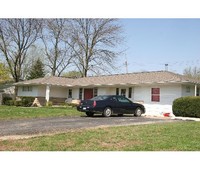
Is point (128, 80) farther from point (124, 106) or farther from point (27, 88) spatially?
point (27, 88)

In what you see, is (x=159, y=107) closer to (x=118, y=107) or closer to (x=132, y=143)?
(x=118, y=107)

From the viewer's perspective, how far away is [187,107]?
18.8 meters

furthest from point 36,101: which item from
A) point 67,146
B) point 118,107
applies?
point 67,146

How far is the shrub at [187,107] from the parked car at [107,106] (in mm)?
2591

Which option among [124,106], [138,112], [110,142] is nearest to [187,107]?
[138,112]

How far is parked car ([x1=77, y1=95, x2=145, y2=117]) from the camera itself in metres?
17.6

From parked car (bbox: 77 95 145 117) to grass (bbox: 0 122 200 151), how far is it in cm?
761

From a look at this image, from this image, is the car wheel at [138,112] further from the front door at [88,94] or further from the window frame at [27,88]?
the window frame at [27,88]

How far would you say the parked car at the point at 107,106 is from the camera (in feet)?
57.7

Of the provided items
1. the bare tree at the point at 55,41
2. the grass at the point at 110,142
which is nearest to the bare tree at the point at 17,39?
the bare tree at the point at 55,41

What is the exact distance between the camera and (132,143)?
8.30 m
